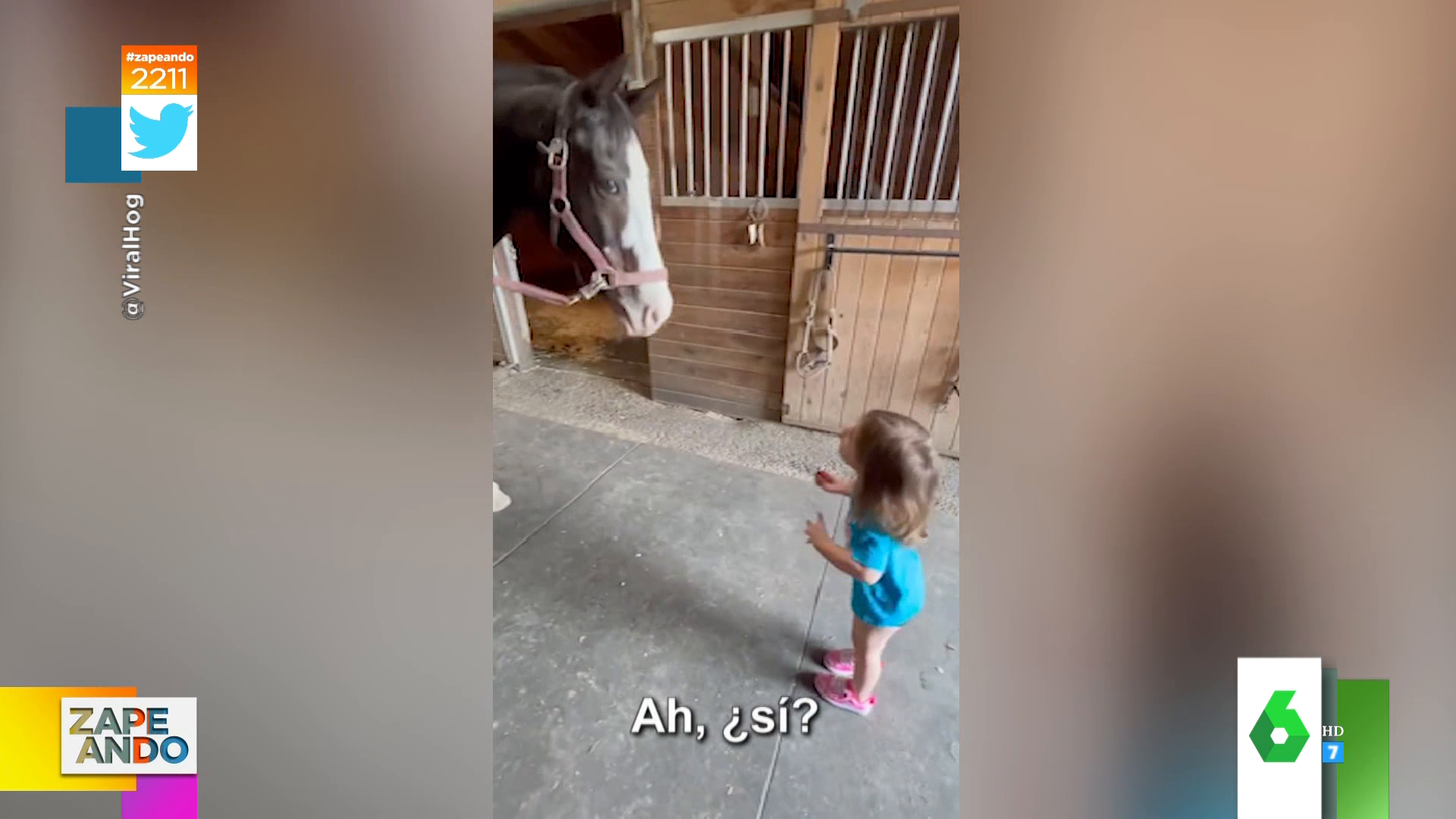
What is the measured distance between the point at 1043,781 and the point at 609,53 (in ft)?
2.09

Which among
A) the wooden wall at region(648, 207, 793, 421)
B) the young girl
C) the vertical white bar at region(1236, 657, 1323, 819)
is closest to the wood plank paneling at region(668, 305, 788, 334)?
the wooden wall at region(648, 207, 793, 421)

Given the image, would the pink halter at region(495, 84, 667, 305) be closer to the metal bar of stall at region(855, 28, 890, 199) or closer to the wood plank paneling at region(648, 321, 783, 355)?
the wood plank paneling at region(648, 321, 783, 355)

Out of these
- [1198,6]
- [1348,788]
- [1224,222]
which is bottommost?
[1348,788]

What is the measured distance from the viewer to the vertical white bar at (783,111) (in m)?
0.41

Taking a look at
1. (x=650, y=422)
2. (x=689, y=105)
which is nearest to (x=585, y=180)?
(x=689, y=105)

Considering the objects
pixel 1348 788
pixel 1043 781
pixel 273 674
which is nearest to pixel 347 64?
pixel 273 674

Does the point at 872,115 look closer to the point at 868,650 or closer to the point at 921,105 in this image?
the point at 921,105

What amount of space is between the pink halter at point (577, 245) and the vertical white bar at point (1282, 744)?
52 centimetres

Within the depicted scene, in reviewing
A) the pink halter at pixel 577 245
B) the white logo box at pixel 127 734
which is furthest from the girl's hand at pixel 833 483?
the white logo box at pixel 127 734

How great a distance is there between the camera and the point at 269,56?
1.48 ft

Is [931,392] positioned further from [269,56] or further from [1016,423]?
[269,56]

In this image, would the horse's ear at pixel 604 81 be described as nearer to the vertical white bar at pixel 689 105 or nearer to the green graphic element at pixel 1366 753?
the vertical white bar at pixel 689 105

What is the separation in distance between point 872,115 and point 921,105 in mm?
35

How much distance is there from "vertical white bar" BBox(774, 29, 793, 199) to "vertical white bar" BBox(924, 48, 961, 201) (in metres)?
0.11
